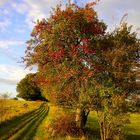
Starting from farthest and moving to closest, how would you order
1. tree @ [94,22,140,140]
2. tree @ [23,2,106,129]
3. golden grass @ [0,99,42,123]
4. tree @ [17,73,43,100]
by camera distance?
1. tree @ [17,73,43,100]
2. golden grass @ [0,99,42,123]
3. tree @ [23,2,106,129]
4. tree @ [94,22,140,140]

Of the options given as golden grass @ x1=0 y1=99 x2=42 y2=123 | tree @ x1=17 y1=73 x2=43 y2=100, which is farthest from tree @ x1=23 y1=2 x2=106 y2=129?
tree @ x1=17 y1=73 x2=43 y2=100

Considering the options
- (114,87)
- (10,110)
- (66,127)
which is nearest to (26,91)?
(10,110)

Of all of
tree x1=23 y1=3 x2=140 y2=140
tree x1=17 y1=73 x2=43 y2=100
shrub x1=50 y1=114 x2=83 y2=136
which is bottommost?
shrub x1=50 y1=114 x2=83 y2=136

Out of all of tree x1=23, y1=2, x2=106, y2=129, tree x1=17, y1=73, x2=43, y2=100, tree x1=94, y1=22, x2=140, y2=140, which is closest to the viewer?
tree x1=94, y1=22, x2=140, y2=140

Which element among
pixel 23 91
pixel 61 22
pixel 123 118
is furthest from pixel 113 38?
pixel 23 91

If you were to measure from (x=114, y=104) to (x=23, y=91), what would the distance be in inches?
4397

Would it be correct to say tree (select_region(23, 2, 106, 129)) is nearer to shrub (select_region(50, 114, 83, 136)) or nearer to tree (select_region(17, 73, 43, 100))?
shrub (select_region(50, 114, 83, 136))

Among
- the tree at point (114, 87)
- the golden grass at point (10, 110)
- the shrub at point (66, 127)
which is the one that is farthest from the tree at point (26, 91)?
the tree at point (114, 87)

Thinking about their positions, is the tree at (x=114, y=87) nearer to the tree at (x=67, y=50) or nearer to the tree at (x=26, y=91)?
the tree at (x=67, y=50)

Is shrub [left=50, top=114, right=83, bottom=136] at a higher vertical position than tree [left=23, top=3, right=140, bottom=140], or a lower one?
lower

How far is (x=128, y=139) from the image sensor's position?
134ft

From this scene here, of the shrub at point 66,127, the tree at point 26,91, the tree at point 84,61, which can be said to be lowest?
the shrub at point 66,127

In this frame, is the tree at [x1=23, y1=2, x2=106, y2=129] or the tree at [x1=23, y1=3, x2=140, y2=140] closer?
the tree at [x1=23, y1=3, x2=140, y2=140]

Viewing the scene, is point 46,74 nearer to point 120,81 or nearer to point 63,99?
point 63,99
